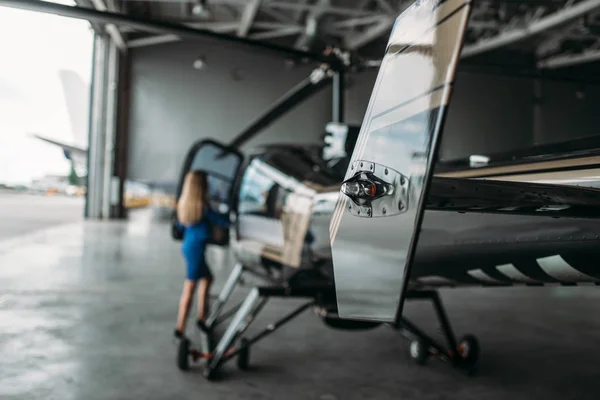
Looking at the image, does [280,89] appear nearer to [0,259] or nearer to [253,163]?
[0,259]

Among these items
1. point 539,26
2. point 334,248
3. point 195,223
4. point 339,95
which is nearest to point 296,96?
point 339,95

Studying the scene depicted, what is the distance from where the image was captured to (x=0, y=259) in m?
5.84

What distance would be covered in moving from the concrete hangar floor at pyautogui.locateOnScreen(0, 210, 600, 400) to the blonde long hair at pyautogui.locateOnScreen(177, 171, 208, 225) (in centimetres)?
76

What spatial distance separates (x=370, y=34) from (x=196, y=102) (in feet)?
16.5

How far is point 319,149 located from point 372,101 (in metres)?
1.57

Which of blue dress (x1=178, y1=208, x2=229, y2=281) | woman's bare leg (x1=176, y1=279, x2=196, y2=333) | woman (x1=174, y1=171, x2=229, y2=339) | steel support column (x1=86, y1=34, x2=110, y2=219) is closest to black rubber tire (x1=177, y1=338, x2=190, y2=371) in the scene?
woman's bare leg (x1=176, y1=279, x2=196, y2=333)

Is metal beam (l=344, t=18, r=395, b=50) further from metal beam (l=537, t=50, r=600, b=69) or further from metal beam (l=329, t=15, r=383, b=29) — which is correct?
metal beam (l=537, t=50, r=600, b=69)

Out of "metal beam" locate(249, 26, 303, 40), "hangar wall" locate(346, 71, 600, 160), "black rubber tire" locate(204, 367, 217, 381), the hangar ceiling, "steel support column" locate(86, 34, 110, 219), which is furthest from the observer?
"metal beam" locate(249, 26, 303, 40)

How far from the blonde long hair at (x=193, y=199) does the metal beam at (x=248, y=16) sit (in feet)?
28.3

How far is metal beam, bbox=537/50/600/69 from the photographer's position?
12477 millimetres

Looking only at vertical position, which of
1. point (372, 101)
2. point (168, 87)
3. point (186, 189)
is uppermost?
point (168, 87)

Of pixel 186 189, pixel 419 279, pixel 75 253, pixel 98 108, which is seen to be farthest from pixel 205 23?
pixel 419 279

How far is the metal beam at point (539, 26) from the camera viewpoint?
9342 mm

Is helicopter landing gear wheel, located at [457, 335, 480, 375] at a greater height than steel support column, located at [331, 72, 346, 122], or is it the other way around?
steel support column, located at [331, 72, 346, 122]
